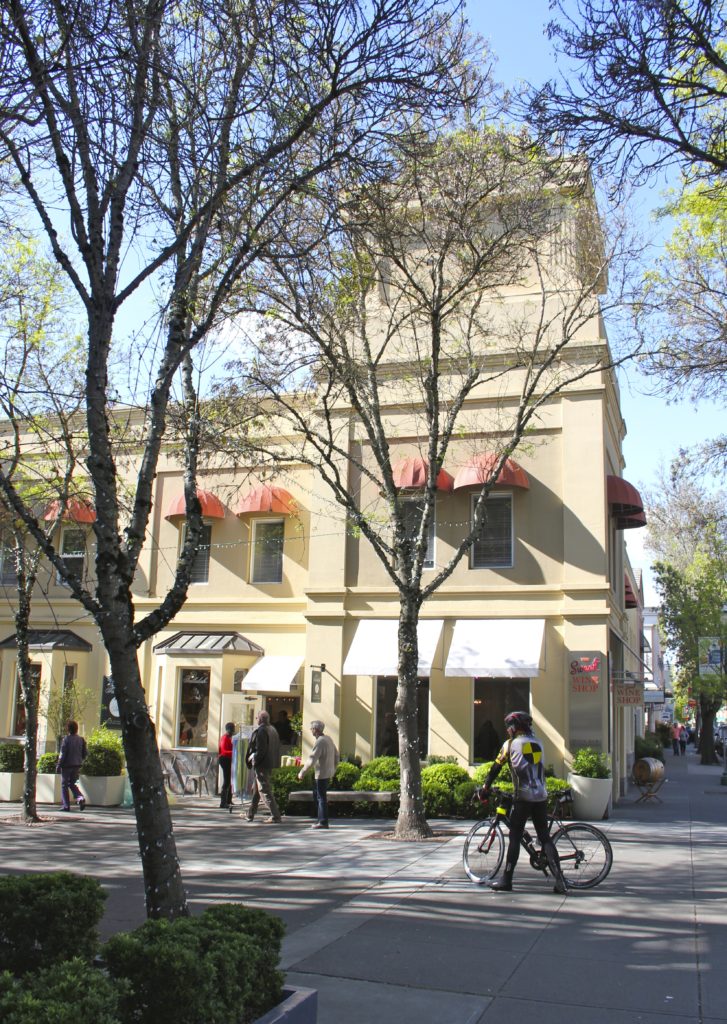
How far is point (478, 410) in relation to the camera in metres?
20.5

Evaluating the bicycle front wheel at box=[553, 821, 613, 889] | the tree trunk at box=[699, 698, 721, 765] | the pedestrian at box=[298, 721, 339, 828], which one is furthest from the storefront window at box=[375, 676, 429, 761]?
the tree trunk at box=[699, 698, 721, 765]

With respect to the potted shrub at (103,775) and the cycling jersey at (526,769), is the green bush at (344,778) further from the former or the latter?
the cycling jersey at (526,769)

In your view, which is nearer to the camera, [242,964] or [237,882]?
[242,964]

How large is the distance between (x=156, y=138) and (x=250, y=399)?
810 centimetres

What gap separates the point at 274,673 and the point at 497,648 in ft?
17.4

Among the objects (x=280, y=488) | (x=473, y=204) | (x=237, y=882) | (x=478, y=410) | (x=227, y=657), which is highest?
(x=473, y=204)

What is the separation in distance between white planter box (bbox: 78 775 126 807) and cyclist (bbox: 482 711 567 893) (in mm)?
11189

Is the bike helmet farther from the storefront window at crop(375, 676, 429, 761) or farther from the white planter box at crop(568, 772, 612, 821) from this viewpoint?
the storefront window at crop(375, 676, 429, 761)

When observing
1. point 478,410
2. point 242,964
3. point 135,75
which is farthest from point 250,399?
point 242,964

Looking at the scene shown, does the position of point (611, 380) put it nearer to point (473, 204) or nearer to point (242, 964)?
point (473, 204)

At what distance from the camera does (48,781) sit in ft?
63.3

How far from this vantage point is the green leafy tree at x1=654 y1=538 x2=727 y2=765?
3528 cm

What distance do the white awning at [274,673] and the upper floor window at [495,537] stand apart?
472 cm

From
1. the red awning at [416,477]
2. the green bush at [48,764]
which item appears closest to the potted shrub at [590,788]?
the red awning at [416,477]
